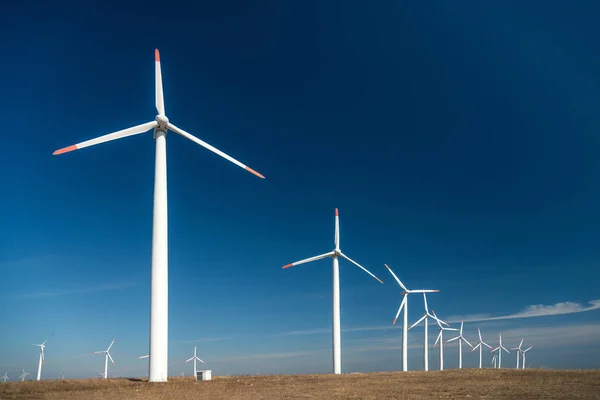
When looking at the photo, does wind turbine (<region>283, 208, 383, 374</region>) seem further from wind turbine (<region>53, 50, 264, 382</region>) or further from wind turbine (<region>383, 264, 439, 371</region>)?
wind turbine (<region>53, 50, 264, 382</region>)

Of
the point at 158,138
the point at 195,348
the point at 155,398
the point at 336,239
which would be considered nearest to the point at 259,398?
the point at 155,398

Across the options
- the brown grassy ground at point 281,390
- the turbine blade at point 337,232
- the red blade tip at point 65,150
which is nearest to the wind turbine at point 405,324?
the turbine blade at point 337,232

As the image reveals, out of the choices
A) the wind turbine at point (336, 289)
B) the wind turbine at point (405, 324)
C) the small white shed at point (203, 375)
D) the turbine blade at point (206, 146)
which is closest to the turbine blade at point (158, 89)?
the turbine blade at point (206, 146)

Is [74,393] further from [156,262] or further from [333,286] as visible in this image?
[333,286]

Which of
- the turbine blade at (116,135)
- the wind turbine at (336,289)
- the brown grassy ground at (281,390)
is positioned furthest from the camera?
the wind turbine at (336,289)

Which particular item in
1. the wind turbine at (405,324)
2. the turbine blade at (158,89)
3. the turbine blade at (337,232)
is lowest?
the wind turbine at (405,324)

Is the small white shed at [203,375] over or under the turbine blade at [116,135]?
under

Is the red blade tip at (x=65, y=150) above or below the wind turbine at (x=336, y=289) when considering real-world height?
above

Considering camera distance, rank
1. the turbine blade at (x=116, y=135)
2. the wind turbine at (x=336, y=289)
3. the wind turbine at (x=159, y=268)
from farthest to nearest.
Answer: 1. the wind turbine at (x=336, y=289)
2. the turbine blade at (x=116, y=135)
3. the wind turbine at (x=159, y=268)

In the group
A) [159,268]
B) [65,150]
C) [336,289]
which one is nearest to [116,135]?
[65,150]

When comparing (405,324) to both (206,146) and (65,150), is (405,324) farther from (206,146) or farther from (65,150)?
(65,150)

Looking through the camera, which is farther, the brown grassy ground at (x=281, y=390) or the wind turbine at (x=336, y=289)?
the wind turbine at (x=336, y=289)

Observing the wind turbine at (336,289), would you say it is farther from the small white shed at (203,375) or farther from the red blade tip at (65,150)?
the red blade tip at (65,150)

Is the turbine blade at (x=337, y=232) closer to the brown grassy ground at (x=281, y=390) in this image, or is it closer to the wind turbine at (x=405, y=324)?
the wind turbine at (x=405, y=324)
